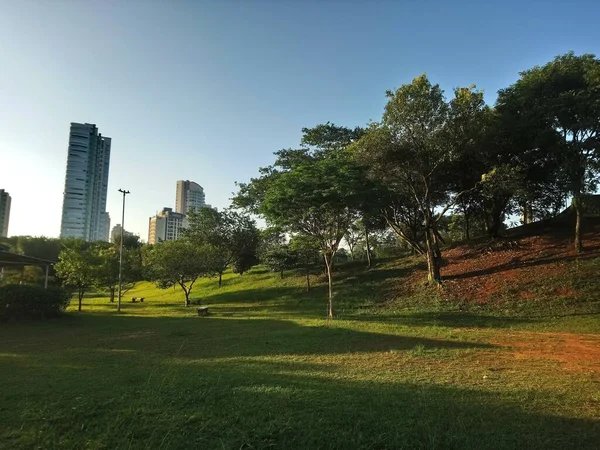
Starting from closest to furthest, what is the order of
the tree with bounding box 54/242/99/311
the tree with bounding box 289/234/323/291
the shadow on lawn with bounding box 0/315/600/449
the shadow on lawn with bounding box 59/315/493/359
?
the shadow on lawn with bounding box 0/315/600/449
the shadow on lawn with bounding box 59/315/493/359
the tree with bounding box 289/234/323/291
the tree with bounding box 54/242/99/311

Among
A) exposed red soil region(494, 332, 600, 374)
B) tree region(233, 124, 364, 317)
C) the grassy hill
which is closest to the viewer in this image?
the grassy hill

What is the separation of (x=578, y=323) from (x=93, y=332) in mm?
17485

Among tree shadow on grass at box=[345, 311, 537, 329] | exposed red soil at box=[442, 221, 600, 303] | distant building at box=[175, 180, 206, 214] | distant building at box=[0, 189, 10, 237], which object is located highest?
distant building at box=[175, 180, 206, 214]

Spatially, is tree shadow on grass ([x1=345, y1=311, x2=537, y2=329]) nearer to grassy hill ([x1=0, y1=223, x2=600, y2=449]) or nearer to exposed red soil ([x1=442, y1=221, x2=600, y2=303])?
grassy hill ([x1=0, y1=223, x2=600, y2=449])

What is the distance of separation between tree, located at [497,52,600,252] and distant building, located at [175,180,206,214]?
6693 centimetres

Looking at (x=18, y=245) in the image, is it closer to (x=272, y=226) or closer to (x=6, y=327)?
(x=6, y=327)

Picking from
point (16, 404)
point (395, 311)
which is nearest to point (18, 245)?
point (395, 311)

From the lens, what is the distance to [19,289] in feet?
64.8

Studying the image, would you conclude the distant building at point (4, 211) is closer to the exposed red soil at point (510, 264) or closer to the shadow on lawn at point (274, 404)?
the exposed red soil at point (510, 264)

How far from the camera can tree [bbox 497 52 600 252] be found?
17.6 meters

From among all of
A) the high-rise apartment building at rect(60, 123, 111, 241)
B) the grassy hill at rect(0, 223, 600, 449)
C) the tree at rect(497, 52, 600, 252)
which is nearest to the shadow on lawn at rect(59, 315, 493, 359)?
the grassy hill at rect(0, 223, 600, 449)

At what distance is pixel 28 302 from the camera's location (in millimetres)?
19750

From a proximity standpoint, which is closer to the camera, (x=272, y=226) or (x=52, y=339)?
(x=52, y=339)

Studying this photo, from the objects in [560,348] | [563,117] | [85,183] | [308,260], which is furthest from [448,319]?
[85,183]
